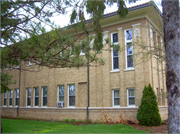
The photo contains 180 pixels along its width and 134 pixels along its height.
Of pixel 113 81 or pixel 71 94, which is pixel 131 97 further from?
pixel 71 94

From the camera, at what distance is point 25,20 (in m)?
9.19

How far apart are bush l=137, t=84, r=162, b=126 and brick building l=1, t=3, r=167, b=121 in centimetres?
64

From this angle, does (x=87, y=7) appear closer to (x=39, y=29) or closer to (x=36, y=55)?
(x=39, y=29)

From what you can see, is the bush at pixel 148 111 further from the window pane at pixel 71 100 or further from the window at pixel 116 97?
the window pane at pixel 71 100

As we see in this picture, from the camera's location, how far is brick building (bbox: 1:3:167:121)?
50.6ft

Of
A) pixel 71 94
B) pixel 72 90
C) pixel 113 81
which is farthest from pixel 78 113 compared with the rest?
pixel 113 81

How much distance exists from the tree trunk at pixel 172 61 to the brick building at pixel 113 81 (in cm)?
652

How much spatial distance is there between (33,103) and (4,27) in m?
14.8

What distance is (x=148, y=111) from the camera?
14.0m

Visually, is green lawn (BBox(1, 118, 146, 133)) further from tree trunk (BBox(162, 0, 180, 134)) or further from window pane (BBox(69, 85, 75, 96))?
tree trunk (BBox(162, 0, 180, 134))

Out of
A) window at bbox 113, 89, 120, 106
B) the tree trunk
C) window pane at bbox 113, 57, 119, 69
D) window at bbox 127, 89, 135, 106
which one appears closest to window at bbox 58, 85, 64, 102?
window at bbox 113, 89, 120, 106

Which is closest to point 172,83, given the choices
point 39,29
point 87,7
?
point 87,7

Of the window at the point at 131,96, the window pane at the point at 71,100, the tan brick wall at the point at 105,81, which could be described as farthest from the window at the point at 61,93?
the window at the point at 131,96

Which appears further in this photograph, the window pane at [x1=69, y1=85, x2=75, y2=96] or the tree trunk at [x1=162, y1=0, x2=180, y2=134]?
the window pane at [x1=69, y1=85, x2=75, y2=96]
